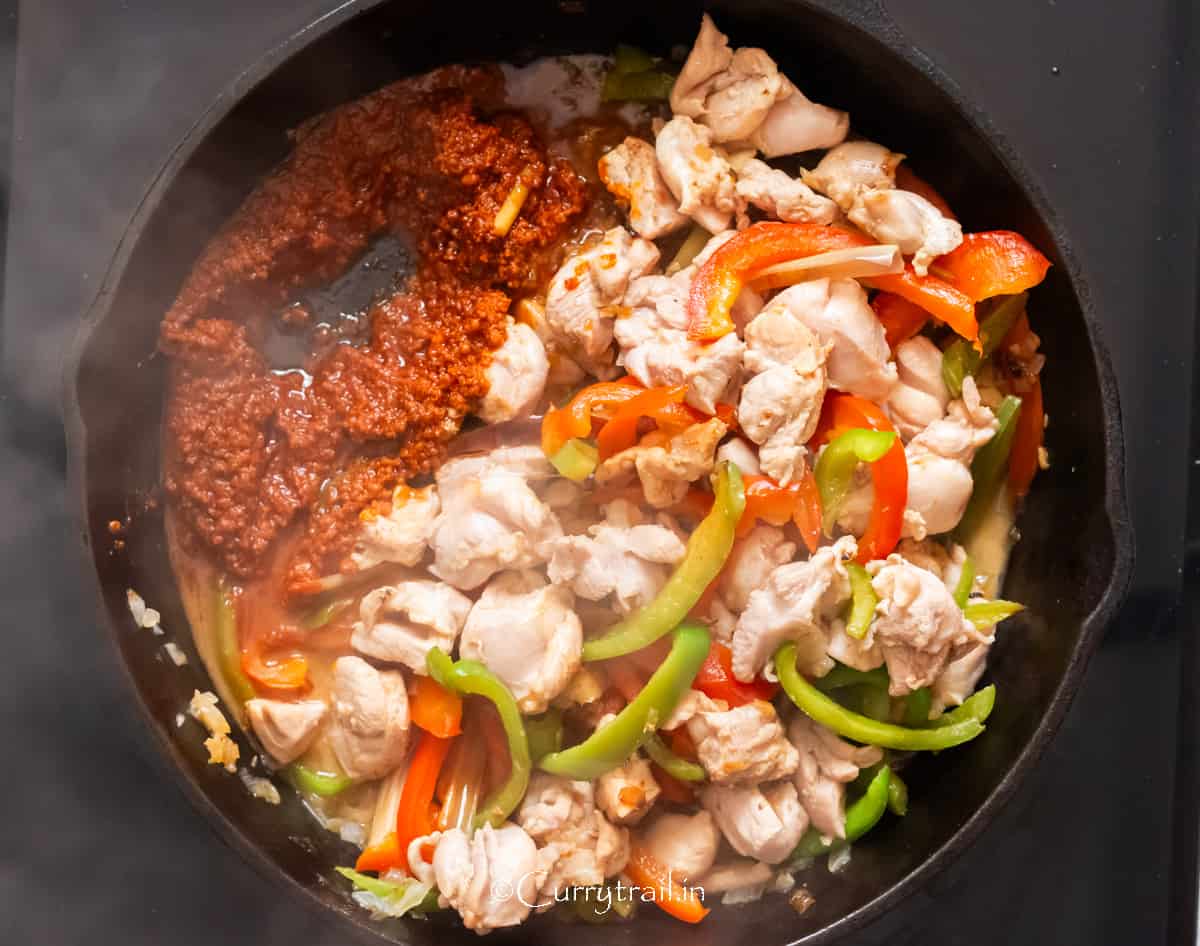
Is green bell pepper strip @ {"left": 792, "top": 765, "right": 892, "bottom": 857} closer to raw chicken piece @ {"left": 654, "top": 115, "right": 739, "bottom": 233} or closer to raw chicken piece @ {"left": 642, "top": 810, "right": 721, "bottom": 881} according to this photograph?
raw chicken piece @ {"left": 642, "top": 810, "right": 721, "bottom": 881}

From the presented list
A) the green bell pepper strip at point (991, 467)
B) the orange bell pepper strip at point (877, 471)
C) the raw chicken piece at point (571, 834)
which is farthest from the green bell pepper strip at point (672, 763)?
the green bell pepper strip at point (991, 467)

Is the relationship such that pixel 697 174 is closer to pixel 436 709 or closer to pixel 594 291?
pixel 594 291

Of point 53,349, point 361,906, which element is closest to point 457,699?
point 361,906

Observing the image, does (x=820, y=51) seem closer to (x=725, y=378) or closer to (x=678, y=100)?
(x=678, y=100)

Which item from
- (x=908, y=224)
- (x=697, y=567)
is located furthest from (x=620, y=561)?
(x=908, y=224)

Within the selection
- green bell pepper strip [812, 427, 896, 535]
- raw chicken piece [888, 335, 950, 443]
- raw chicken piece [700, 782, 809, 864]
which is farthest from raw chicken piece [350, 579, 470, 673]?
raw chicken piece [888, 335, 950, 443]
